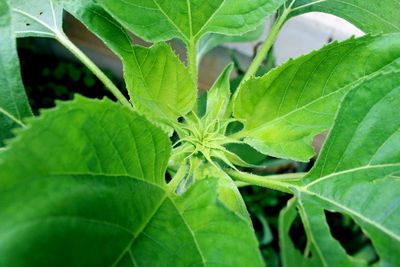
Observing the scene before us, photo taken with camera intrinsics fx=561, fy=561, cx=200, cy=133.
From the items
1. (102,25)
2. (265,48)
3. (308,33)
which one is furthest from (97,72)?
(308,33)

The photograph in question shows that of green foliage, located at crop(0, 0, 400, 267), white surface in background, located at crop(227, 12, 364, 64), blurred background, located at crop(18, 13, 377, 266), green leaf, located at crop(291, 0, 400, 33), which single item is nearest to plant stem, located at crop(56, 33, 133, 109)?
green foliage, located at crop(0, 0, 400, 267)

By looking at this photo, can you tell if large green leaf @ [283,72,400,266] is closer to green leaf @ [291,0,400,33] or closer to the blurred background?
green leaf @ [291,0,400,33]

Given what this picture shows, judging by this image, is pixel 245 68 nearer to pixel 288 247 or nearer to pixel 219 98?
pixel 219 98

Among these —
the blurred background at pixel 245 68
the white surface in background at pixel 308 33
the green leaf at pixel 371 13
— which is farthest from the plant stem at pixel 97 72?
the white surface in background at pixel 308 33

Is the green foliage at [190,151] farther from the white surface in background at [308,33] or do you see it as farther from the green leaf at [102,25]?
the white surface in background at [308,33]

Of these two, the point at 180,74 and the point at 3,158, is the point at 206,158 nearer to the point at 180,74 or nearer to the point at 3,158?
the point at 180,74

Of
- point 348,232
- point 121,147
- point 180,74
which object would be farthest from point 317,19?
point 121,147

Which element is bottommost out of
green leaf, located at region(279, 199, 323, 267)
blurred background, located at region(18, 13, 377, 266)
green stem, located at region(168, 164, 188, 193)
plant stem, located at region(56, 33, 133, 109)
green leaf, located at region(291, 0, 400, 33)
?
green leaf, located at region(279, 199, 323, 267)
